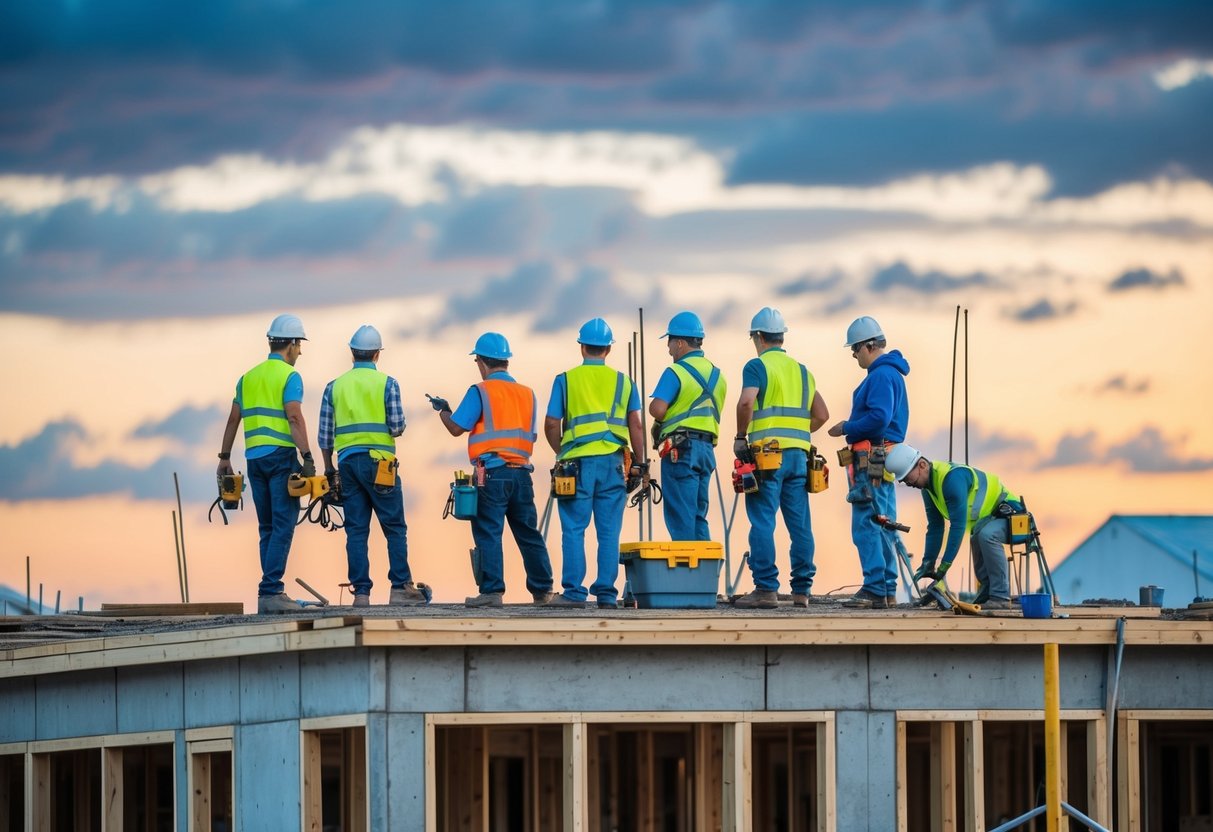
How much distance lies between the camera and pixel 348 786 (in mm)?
18875

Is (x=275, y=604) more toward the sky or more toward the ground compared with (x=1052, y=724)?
more toward the sky

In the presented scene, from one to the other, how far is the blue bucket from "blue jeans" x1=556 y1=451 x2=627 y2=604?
3.46 m

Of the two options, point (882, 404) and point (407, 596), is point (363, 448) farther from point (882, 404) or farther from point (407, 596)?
point (882, 404)

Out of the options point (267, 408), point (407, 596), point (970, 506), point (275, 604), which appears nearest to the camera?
point (970, 506)

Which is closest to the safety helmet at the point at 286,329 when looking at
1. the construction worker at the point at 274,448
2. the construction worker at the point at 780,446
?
the construction worker at the point at 274,448

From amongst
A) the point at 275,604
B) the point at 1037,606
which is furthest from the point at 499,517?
the point at 1037,606

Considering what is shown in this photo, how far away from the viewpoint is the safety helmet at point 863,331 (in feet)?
60.3

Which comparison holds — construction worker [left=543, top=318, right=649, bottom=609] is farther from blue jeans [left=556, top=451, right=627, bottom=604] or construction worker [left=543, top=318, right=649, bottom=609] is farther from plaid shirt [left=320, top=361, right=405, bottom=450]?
plaid shirt [left=320, top=361, right=405, bottom=450]

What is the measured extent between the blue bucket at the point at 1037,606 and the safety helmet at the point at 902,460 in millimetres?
1525

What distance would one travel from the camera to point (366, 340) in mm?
18453

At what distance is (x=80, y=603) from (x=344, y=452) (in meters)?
12.6

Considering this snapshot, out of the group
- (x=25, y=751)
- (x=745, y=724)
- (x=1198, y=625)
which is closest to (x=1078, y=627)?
(x=1198, y=625)

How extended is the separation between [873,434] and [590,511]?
8.11 feet

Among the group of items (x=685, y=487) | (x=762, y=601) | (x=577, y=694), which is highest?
(x=685, y=487)
